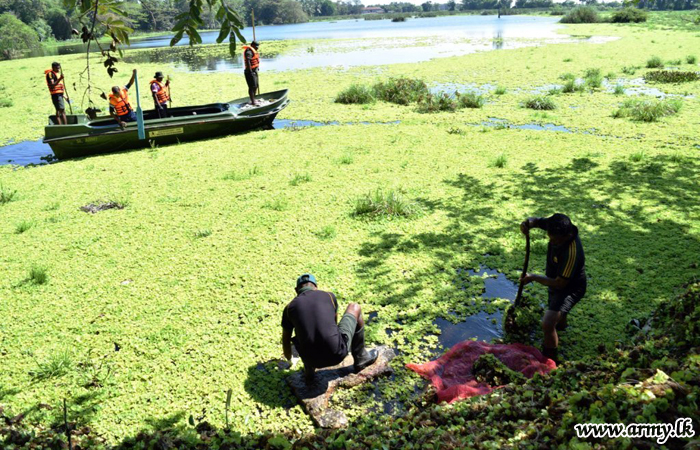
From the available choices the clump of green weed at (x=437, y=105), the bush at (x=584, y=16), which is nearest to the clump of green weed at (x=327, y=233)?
the clump of green weed at (x=437, y=105)

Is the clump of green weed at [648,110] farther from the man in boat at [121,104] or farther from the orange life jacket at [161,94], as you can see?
the man in boat at [121,104]

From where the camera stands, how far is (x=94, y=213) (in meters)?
7.64

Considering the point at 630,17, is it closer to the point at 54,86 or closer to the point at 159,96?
the point at 159,96

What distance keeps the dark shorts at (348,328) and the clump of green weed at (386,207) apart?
10.6 feet

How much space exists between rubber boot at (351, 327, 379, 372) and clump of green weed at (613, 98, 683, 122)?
11.0 meters

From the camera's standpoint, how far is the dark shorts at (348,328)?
386cm

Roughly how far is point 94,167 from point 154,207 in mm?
3341

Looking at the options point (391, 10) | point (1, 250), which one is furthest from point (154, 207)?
point (391, 10)

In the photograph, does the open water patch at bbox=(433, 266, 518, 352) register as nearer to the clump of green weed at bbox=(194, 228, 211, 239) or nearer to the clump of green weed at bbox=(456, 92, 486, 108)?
the clump of green weed at bbox=(194, 228, 211, 239)

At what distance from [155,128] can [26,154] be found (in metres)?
3.65

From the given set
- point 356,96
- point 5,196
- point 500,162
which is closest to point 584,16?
point 356,96

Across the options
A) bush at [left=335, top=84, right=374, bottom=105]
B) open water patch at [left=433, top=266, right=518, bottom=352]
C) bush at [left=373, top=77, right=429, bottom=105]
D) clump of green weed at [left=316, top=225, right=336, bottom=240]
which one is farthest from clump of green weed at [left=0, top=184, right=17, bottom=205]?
bush at [left=373, top=77, right=429, bottom=105]

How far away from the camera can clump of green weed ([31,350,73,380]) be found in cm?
416

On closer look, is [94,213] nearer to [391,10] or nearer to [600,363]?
[600,363]
